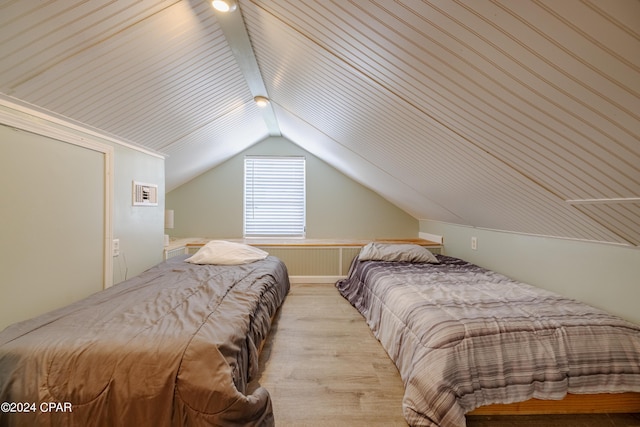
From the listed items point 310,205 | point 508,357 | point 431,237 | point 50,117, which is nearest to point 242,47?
point 50,117

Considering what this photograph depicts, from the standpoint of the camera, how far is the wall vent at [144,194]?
2508 millimetres

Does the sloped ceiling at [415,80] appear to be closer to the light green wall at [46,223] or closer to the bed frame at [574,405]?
the light green wall at [46,223]

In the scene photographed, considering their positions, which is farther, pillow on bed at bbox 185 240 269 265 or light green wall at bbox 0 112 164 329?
pillow on bed at bbox 185 240 269 265

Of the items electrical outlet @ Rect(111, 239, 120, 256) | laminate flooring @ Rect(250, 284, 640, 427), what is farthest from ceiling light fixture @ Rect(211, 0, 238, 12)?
laminate flooring @ Rect(250, 284, 640, 427)

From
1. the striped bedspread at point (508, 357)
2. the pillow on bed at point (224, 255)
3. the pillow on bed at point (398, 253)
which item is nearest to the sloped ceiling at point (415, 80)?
the striped bedspread at point (508, 357)

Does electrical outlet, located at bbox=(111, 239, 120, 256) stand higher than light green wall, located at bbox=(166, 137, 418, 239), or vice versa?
light green wall, located at bbox=(166, 137, 418, 239)

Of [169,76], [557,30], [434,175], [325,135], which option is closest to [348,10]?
[557,30]

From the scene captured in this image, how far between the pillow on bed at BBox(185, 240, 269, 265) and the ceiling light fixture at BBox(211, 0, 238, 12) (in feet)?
7.32

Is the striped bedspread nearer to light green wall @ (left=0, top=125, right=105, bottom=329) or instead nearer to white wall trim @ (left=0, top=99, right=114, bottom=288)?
light green wall @ (left=0, top=125, right=105, bottom=329)

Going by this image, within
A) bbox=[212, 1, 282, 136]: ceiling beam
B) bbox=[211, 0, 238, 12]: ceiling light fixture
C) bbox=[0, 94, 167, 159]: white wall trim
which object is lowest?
bbox=[0, 94, 167, 159]: white wall trim

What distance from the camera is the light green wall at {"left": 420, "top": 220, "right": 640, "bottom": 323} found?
65.8 inches

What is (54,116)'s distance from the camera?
1.66 metres

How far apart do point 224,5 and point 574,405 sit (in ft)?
9.84

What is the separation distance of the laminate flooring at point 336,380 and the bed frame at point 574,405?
37mm
